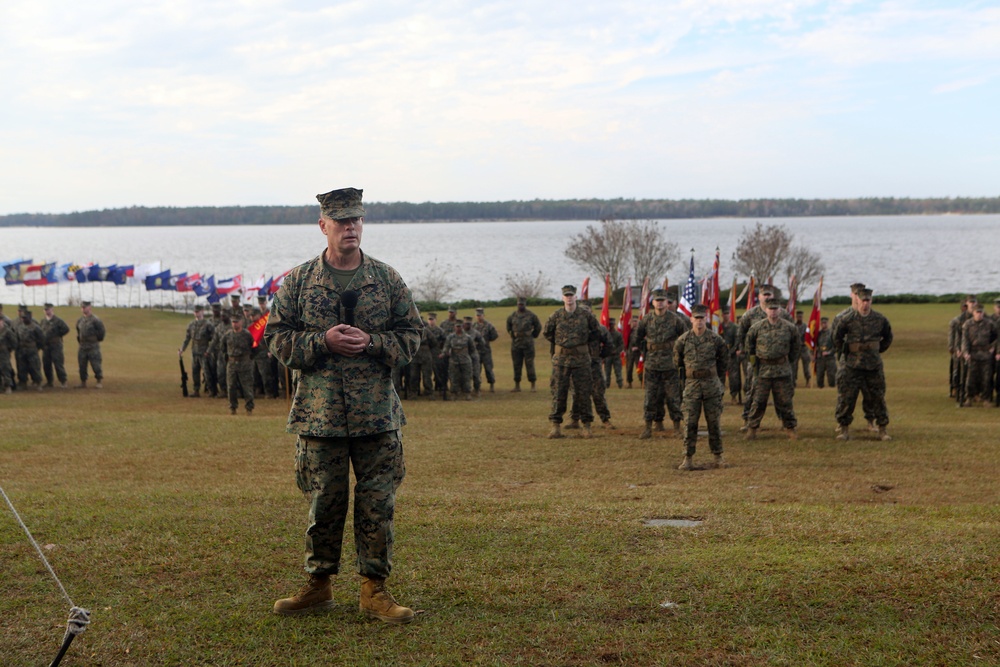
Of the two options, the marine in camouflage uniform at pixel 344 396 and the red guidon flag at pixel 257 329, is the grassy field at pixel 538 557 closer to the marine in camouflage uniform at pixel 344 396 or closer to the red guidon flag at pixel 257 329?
the marine in camouflage uniform at pixel 344 396

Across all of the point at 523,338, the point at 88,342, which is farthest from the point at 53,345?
the point at 523,338

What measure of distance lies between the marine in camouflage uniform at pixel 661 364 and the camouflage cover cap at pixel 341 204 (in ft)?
34.2

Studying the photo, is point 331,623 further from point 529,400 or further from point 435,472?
point 529,400

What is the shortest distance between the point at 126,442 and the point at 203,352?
32.5 feet

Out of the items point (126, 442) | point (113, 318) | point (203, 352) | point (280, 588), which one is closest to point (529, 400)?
point (203, 352)

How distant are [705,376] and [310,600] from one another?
825cm

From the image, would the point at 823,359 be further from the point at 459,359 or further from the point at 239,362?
the point at 239,362

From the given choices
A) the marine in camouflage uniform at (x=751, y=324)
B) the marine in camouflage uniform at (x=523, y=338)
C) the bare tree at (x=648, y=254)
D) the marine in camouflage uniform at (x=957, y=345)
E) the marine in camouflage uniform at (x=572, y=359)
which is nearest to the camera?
the marine in camouflage uniform at (x=572, y=359)

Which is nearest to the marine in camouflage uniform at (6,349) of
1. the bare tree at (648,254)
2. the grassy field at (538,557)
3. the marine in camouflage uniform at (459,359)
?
the marine in camouflage uniform at (459,359)

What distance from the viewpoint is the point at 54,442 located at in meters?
14.0

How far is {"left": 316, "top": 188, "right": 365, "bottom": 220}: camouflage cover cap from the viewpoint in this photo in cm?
545

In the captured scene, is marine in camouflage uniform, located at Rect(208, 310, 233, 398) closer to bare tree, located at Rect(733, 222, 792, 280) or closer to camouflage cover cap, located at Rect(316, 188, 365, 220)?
camouflage cover cap, located at Rect(316, 188, 365, 220)

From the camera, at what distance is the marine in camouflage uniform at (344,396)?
544cm

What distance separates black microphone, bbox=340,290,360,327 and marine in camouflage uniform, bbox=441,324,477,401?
17.7 meters
